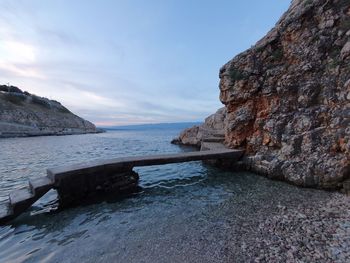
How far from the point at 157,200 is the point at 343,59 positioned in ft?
37.6

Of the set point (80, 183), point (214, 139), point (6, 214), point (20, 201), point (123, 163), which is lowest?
point (6, 214)

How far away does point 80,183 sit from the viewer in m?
9.91

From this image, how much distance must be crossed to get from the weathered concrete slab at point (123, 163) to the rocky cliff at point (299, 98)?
73.0 inches

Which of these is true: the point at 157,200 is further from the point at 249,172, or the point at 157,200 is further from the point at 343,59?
the point at 343,59

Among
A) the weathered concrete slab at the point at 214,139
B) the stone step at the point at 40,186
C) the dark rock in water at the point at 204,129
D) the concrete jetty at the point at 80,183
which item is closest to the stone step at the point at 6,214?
the concrete jetty at the point at 80,183

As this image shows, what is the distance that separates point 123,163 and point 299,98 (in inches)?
422

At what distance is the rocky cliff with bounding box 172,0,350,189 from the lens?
386 inches

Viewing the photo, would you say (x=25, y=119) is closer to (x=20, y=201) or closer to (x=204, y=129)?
(x=204, y=129)

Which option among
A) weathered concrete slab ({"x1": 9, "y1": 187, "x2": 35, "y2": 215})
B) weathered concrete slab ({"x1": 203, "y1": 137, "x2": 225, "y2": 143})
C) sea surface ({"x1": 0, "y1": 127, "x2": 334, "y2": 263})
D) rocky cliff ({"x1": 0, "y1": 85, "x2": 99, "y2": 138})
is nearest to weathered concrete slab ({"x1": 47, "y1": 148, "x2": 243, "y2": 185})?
weathered concrete slab ({"x1": 9, "y1": 187, "x2": 35, "y2": 215})

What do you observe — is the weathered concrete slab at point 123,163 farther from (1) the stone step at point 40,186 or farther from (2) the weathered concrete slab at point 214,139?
(2) the weathered concrete slab at point 214,139

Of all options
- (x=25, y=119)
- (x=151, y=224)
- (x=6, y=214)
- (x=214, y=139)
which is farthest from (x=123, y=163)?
(x=25, y=119)

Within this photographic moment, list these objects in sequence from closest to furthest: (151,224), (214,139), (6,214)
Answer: (151,224), (6,214), (214,139)

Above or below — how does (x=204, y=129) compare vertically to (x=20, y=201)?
above

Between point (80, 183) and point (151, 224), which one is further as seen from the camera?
point (80, 183)
